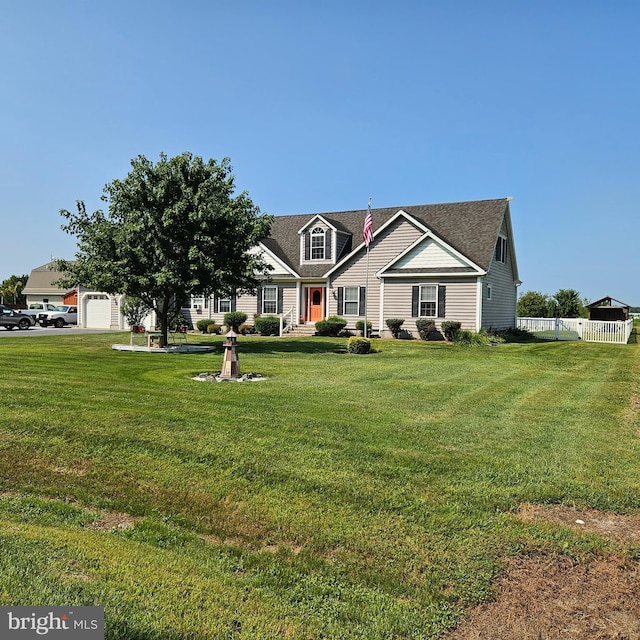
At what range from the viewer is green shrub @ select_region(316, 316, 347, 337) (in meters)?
25.4

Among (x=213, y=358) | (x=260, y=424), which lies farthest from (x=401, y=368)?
(x=260, y=424)

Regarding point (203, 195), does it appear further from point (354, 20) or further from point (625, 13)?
point (625, 13)

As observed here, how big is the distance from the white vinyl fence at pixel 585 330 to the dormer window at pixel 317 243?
1274cm

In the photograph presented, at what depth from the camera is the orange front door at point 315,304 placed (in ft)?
91.5

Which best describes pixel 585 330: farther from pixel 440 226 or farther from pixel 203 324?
pixel 203 324

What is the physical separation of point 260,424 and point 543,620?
453 centimetres

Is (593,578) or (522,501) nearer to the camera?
(593,578)

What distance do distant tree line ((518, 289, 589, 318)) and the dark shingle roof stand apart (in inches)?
723

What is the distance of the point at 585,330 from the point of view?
26.1 metres

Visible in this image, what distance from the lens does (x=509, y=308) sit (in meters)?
28.9

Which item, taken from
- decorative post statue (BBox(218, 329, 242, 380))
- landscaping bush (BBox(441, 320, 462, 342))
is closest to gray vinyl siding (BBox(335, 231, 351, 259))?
landscaping bush (BBox(441, 320, 462, 342))

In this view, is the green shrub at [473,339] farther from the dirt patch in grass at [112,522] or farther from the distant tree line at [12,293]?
the distant tree line at [12,293]
